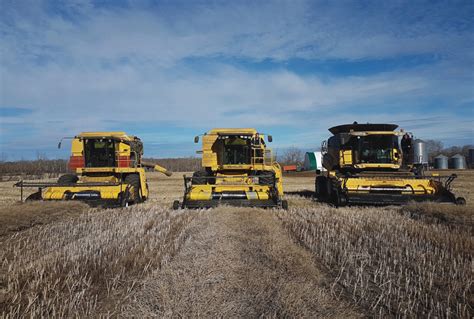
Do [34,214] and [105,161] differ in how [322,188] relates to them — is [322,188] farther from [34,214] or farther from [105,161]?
[34,214]

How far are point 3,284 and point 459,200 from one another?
40.3ft

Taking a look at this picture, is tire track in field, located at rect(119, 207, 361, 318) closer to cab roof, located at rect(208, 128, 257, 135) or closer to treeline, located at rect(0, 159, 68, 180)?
cab roof, located at rect(208, 128, 257, 135)

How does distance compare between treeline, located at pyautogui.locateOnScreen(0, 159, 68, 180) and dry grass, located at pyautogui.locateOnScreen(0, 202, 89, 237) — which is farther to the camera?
treeline, located at pyautogui.locateOnScreen(0, 159, 68, 180)

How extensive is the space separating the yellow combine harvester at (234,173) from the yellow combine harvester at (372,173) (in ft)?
7.86

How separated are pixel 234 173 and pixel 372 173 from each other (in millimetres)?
5106

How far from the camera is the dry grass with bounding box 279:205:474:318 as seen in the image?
147 inches

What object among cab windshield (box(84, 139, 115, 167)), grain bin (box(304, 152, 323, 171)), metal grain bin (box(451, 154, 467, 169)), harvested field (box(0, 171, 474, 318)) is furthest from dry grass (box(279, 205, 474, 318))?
metal grain bin (box(451, 154, 467, 169))

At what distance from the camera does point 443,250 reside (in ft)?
18.7

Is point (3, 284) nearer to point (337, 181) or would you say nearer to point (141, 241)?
point (141, 241)

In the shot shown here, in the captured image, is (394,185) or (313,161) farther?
(313,161)

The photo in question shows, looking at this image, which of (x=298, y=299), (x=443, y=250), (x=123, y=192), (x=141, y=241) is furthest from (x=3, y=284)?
(x=123, y=192)

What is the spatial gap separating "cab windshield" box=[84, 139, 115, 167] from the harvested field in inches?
253

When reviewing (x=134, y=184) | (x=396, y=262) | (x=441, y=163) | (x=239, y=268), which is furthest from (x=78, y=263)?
(x=441, y=163)

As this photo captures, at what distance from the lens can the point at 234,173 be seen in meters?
14.1
